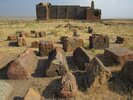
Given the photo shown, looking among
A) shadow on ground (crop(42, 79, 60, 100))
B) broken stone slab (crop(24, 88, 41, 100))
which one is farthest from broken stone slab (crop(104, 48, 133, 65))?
broken stone slab (crop(24, 88, 41, 100))

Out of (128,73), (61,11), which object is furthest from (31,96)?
(61,11)

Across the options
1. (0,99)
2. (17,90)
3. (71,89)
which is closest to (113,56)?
(71,89)

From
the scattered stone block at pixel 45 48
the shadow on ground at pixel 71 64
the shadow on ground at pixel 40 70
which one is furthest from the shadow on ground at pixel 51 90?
the scattered stone block at pixel 45 48

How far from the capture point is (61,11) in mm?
46469

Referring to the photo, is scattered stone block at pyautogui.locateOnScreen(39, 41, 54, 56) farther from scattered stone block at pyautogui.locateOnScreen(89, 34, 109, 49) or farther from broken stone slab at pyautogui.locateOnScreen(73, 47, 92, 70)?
scattered stone block at pyautogui.locateOnScreen(89, 34, 109, 49)

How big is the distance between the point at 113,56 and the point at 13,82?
3.70 m

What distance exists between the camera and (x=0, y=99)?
18.6ft

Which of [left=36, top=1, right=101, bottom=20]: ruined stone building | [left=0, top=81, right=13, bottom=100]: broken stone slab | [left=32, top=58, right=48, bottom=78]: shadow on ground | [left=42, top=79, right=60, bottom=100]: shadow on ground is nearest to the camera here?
[left=0, top=81, right=13, bottom=100]: broken stone slab

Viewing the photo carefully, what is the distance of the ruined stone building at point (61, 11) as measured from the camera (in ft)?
148

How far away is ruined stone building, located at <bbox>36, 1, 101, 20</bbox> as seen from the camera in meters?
45.0

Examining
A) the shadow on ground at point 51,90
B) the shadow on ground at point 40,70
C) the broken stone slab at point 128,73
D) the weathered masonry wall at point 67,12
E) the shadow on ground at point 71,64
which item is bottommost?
the shadow on ground at point 51,90

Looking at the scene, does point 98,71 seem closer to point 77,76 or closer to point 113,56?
point 77,76

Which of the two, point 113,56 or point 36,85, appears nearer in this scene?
point 36,85

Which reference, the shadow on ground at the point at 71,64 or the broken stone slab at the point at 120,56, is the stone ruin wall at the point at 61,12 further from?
the broken stone slab at the point at 120,56
